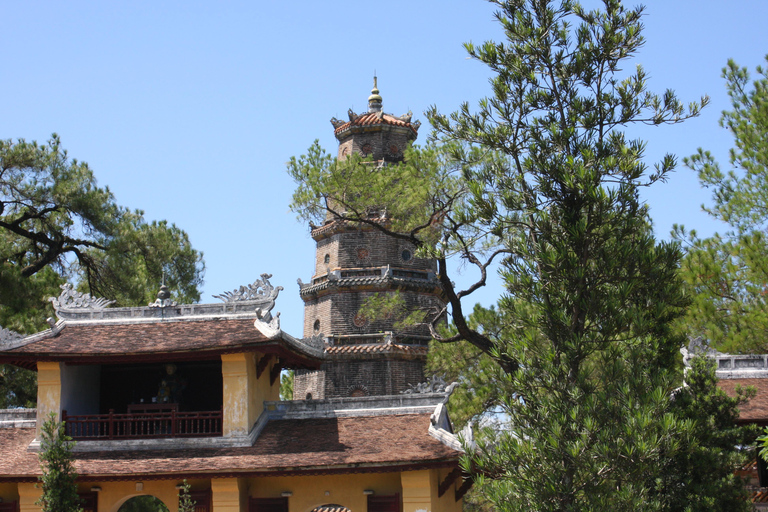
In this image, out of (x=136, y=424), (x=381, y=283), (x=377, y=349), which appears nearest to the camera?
(x=136, y=424)

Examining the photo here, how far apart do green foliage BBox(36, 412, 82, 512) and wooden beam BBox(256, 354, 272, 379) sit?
172 inches

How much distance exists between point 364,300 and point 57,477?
57.2 ft

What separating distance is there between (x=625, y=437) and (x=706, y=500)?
3500 mm

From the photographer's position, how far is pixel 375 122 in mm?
36906

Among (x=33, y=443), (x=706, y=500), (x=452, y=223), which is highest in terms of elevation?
(x=452, y=223)

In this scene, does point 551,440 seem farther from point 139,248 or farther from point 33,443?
point 139,248

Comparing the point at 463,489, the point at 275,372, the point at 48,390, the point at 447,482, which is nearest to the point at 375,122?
the point at 275,372

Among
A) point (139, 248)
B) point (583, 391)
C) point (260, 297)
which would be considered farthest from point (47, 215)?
point (583, 391)

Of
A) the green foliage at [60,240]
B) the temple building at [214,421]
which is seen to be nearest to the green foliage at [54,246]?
the green foliage at [60,240]

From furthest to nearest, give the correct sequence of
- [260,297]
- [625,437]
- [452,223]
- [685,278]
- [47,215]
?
1. [47,215]
2. [685,278]
3. [260,297]
4. [452,223]
5. [625,437]

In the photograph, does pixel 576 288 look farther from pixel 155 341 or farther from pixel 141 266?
pixel 141 266

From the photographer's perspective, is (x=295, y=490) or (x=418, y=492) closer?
(x=418, y=492)

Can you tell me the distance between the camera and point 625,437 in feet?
46.5

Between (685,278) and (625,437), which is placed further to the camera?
(685,278)
